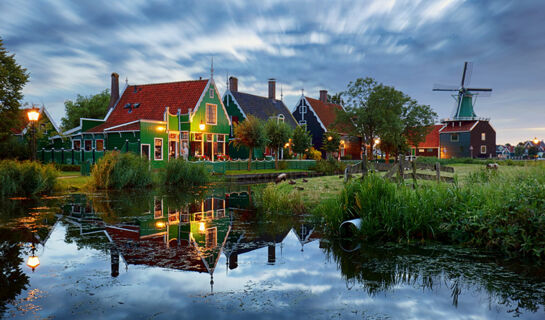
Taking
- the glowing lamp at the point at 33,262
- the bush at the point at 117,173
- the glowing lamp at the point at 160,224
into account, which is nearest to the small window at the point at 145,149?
the bush at the point at 117,173

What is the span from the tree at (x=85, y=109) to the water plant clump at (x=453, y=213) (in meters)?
56.9

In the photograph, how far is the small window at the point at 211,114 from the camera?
1393 inches

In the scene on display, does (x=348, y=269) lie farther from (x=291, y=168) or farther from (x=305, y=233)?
(x=291, y=168)

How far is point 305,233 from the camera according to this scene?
903cm

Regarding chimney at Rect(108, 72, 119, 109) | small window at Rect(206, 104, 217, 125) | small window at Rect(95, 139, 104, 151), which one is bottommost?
small window at Rect(95, 139, 104, 151)

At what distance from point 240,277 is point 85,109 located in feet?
195

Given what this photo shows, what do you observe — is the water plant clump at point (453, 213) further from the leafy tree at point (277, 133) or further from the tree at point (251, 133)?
the leafy tree at point (277, 133)

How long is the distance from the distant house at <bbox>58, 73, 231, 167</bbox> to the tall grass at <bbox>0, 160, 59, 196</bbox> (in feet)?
40.4

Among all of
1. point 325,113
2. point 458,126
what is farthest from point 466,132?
point 325,113

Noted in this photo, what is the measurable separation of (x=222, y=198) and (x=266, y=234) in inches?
290

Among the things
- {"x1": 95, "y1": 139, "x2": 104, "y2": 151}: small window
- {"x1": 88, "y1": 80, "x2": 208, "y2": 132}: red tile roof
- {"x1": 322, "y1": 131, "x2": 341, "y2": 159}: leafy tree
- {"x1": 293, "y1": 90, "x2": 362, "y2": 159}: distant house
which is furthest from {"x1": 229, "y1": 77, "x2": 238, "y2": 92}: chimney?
{"x1": 95, "y1": 139, "x2": 104, "y2": 151}: small window

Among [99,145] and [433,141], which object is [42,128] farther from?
[433,141]

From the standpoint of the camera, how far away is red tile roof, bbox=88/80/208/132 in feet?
113

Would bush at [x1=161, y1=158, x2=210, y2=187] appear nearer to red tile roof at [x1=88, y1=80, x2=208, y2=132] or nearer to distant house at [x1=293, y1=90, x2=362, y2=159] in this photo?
red tile roof at [x1=88, y1=80, x2=208, y2=132]
